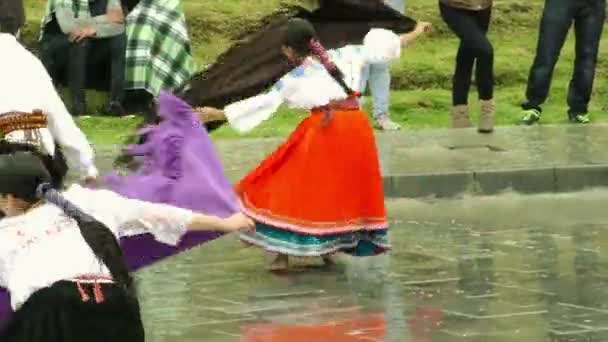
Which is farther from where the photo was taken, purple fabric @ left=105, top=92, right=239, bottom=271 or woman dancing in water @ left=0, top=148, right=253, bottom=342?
purple fabric @ left=105, top=92, right=239, bottom=271

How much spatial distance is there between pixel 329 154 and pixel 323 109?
26 cm

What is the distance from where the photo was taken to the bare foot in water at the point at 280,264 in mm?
10328

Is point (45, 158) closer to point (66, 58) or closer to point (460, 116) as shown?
point (460, 116)

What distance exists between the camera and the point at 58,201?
5707 mm

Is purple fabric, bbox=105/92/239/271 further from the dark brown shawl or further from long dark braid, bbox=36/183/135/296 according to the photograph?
the dark brown shawl

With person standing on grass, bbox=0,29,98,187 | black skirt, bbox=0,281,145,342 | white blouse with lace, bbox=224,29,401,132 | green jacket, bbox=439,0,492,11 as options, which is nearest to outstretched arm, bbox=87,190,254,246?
black skirt, bbox=0,281,145,342

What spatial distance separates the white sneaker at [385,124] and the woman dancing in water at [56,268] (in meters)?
10.3

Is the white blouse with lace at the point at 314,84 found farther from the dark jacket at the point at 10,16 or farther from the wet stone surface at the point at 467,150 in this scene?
the wet stone surface at the point at 467,150

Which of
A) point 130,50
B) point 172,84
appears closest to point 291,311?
point 172,84

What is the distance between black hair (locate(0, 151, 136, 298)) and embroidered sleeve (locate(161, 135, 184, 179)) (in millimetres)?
1511

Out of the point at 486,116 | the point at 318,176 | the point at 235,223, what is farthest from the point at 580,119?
the point at 235,223

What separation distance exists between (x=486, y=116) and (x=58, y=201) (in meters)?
10.00

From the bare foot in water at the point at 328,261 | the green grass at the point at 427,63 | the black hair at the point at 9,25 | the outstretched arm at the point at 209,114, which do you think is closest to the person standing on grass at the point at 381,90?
the green grass at the point at 427,63

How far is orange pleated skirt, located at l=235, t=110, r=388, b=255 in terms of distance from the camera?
33.5 ft
